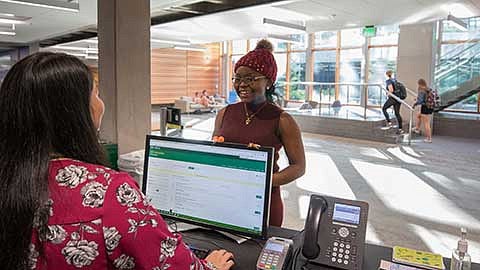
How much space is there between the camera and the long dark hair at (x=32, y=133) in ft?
2.57

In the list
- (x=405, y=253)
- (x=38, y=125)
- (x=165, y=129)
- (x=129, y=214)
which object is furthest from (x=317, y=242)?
(x=165, y=129)

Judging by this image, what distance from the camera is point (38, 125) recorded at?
0.82m

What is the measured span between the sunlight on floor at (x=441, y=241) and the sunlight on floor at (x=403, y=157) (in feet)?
10.6

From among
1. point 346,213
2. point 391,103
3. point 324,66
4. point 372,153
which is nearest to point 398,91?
point 391,103

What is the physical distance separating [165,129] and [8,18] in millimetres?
5831

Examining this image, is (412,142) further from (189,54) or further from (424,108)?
(189,54)

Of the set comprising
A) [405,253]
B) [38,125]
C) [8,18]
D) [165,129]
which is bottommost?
[405,253]

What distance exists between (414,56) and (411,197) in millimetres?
7102

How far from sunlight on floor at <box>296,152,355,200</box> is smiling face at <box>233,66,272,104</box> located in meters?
3.15

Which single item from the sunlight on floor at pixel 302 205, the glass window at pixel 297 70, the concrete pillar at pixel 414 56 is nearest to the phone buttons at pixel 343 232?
the sunlight on floor at pixel 302 205

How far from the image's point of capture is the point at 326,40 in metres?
15.5

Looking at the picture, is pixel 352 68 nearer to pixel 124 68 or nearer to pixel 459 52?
pixel 459 52

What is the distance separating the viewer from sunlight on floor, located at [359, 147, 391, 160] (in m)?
7.62

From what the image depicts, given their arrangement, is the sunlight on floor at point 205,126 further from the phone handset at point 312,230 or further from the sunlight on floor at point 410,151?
the phone handset at point 312,230
